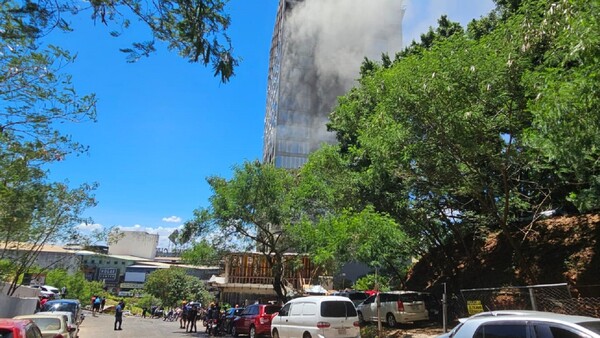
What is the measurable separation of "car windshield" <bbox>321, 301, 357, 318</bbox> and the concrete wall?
365ft

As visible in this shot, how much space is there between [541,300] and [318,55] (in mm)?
68651

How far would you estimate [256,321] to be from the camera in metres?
21.5

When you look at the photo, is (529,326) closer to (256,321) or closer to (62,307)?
(256,321)

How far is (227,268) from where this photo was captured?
36.8m

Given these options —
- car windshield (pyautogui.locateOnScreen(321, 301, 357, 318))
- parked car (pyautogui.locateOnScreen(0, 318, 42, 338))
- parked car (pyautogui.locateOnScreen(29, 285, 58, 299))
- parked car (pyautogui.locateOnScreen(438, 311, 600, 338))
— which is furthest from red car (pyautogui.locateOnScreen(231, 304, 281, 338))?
parked car (pyautogui.locateOnScreen(29, 285, 58, 299))

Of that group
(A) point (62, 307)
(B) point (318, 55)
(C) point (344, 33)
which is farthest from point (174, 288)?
(C) point (344, 33)

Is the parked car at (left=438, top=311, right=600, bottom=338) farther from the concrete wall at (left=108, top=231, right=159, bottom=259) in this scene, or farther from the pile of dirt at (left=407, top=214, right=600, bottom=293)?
the concrete wall at (left=108, top=231, right=159, bottom=259)

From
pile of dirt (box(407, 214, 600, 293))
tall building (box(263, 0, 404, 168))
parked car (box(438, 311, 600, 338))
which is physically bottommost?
parked car (box(438, 311, 600, 338))

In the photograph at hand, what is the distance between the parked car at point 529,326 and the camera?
5520 millimetres

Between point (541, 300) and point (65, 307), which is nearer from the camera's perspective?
point (541, 300)

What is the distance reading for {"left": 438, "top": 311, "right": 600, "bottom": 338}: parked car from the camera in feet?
18.1

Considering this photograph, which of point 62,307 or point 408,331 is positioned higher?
point 62,307

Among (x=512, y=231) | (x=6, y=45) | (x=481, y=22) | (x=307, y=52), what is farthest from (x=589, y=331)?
(x=307, y=52)

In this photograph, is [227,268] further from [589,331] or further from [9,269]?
[589,331]
